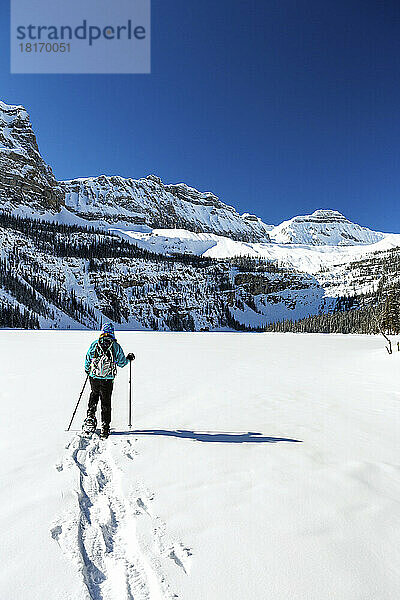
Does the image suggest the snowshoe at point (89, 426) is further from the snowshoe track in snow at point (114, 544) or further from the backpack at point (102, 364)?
the snowshoe track in snow at point (114, 544)

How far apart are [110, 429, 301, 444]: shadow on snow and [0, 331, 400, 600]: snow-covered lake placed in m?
0.03

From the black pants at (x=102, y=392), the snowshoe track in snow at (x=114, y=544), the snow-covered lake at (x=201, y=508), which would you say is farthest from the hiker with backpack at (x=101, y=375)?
the snowshoe track in snow at (x=114, y=544)

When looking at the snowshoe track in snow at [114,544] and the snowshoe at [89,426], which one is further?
the snowshoe at [89,426]

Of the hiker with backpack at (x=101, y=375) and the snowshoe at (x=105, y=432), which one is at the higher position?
the hiker with backpack at (x=101, y=375)

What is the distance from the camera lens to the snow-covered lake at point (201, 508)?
2670mm

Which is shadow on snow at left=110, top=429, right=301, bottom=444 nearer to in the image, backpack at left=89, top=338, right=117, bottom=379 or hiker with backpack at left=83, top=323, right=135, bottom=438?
hiker with backpack at left=83, top=323, right=135, bottom=438

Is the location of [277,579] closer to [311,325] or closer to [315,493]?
[315,493]

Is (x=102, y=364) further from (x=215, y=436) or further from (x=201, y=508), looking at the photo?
(x=201, y=508)

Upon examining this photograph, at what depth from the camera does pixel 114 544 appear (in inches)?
126

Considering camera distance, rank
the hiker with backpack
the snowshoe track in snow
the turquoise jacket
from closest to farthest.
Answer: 1. the snowshoe track in snow
2. the hiker with backpack
3. the turquoise jacket

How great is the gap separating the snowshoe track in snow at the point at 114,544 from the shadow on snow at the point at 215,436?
2176 mm

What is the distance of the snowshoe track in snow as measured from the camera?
2629mm

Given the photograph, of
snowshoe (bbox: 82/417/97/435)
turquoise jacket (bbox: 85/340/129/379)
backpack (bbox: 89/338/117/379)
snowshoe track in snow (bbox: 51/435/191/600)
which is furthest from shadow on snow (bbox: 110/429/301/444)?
snowshoe track in snow (bbox: 51/435/191/600)

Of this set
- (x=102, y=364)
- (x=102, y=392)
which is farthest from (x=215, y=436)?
(x=102, y=364)
